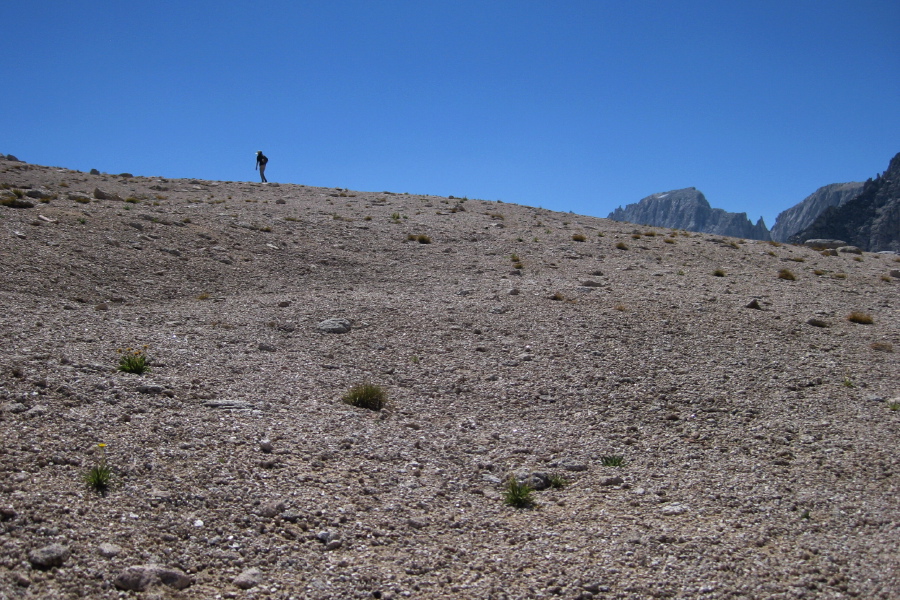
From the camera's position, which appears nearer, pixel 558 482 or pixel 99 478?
pixel 99 478

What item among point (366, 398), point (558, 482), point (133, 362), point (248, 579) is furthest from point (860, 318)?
point (133, 362)

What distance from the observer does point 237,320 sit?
14086mm

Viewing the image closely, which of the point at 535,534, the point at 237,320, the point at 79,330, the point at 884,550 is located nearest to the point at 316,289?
the point at 237,320

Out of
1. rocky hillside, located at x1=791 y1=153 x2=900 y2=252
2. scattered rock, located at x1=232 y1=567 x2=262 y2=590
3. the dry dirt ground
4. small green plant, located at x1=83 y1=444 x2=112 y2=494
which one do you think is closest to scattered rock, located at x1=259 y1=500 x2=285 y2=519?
the dry dirt ground

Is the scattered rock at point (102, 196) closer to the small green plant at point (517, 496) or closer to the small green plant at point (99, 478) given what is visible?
the small green plant at point (99, 478)

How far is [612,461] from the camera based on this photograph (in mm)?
8641

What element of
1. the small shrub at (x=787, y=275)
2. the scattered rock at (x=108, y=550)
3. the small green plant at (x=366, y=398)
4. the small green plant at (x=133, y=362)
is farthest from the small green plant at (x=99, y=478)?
the small shrub at (x=787, y=275)

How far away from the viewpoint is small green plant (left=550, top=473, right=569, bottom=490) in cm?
800

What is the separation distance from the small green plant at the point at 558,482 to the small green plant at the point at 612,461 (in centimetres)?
77

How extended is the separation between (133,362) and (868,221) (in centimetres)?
12106

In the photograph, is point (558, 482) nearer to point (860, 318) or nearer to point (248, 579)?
point (248, 579)

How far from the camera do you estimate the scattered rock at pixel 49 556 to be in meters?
5.17

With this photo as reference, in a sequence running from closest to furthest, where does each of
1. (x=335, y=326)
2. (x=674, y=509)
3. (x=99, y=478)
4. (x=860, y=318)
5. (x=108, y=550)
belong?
(x=108, y=550), (x=99, y=478), (x=674, y=509), (x=335, y=326), (x=860, y=318)

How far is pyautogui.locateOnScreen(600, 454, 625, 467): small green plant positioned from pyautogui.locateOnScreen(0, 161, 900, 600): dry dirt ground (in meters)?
0.08
